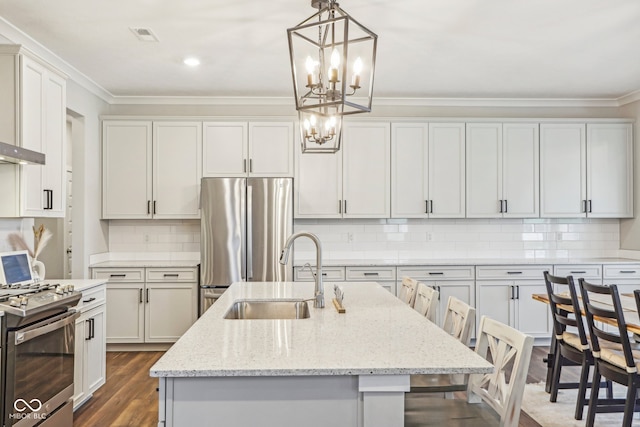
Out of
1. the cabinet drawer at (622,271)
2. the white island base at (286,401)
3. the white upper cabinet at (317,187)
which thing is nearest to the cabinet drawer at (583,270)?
the cabinet drawer at (622,271)

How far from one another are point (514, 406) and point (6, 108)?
3.23 metres

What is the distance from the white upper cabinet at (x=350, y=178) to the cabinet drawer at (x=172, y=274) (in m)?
1.22

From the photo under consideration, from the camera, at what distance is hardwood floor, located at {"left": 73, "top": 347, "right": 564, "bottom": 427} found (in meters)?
3.04

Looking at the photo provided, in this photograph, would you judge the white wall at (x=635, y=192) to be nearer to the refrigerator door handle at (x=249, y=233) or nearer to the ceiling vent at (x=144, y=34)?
the refrigerator door handle at (x=249, y=233)

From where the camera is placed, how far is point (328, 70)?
2.38m

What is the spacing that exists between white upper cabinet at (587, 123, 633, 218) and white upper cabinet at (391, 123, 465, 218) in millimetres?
1396

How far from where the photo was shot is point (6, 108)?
2.96 metres

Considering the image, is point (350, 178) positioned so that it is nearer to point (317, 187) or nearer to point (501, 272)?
point (317, 187)

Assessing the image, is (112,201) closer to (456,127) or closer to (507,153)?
(456,127)

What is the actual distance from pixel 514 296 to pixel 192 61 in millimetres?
3783

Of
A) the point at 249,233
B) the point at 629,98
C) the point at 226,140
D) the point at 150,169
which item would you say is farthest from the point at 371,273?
the point at 629,98

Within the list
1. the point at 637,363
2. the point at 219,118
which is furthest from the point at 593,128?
the point at 219,118

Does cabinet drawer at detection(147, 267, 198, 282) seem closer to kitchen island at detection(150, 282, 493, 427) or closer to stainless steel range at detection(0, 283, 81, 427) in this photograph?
stainless steel range at detection(0, 283, 81, 427)

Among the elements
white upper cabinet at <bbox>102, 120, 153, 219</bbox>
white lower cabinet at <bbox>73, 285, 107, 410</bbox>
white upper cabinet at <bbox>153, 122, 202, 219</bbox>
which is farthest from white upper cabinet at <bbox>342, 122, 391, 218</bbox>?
white lower cabinet at <bbox>73, 285, 107, 410</bbox>
